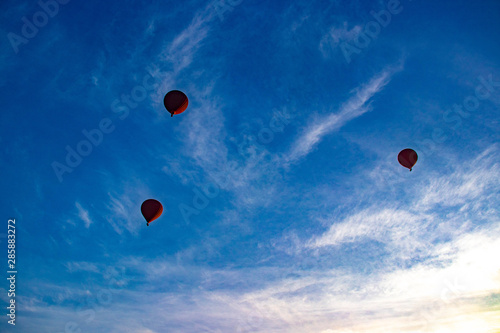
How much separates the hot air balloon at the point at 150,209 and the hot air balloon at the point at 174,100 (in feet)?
20.4

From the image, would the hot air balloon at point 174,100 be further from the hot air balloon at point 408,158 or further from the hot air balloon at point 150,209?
the hot air balloon at point 408,158

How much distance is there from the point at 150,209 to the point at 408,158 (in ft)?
57.7

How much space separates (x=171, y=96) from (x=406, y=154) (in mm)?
15741

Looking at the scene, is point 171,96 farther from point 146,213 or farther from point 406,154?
point 406,154

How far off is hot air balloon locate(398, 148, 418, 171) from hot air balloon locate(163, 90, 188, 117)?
14833 mm

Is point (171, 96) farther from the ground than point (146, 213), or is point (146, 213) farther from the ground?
point (171, 96)

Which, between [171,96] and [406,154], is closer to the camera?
[171,96]

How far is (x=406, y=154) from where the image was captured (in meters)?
16.1

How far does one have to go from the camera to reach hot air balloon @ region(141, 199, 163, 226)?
16.5 meters

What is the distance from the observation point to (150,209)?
16.5 meters

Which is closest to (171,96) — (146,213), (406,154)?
(146,213)

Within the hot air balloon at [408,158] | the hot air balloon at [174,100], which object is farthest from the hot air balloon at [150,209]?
the hot air balloon at [408,158]

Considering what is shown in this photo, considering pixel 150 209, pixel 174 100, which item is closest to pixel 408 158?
pixel 174 100

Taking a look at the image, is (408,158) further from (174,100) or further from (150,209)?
(150,209)
